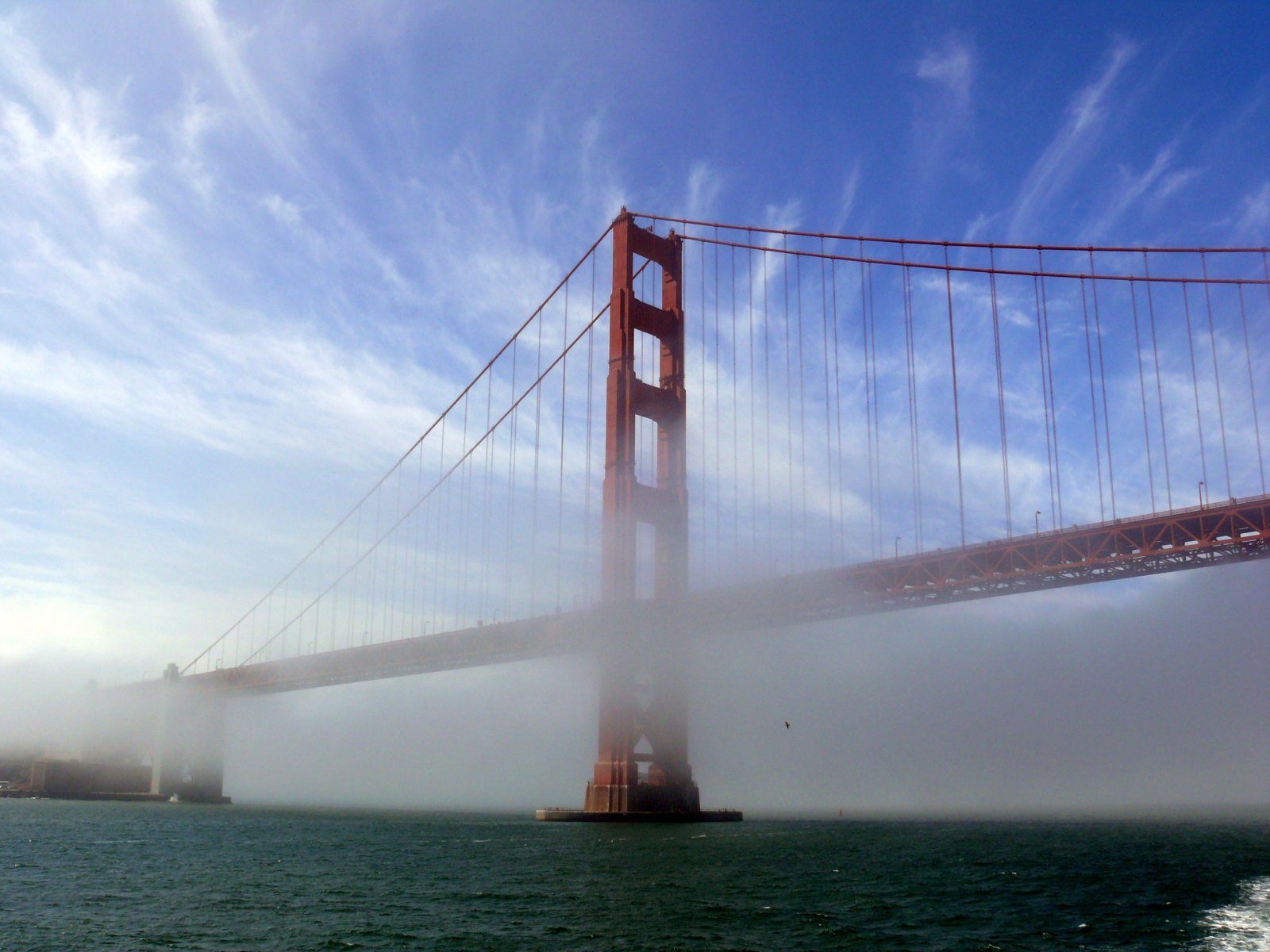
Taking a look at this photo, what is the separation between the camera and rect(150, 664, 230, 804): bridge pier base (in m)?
105

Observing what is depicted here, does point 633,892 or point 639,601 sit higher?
point 639,601

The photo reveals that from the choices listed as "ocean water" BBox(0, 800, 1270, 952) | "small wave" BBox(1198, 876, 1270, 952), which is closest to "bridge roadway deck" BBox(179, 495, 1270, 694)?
"ocean water" BBox(0, 800, 1270, 952)

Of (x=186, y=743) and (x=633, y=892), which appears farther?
(x=186, y=743)

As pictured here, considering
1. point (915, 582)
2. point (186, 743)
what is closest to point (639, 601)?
point (915, 582)

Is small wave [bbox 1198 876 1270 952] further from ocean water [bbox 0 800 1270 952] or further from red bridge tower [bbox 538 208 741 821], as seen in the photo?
red bridge tower [bbox 538 208 741 821]

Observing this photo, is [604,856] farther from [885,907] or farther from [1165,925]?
[1165,925]

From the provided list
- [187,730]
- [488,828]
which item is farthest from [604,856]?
[187,730]

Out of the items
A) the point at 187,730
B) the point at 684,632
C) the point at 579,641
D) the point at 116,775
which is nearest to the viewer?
the point at 684,632

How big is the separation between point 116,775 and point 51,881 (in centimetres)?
8967

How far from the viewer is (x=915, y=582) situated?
56031 mm

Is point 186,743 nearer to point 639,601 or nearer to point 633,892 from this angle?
point 639,601

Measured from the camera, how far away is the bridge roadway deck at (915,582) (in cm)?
4881

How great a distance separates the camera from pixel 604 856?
36.7m

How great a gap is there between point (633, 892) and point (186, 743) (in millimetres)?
89220
